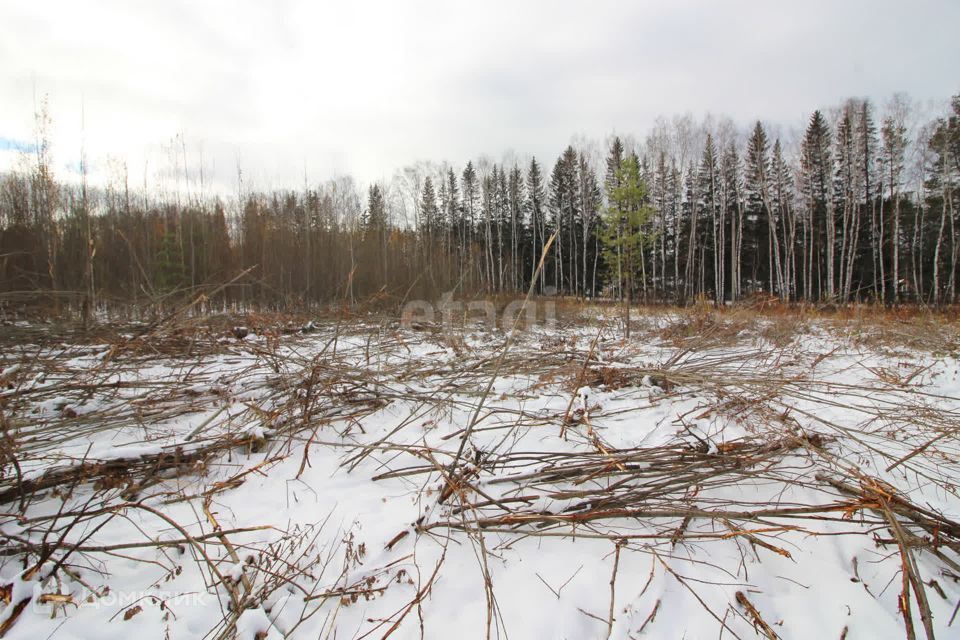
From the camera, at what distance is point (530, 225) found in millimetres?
32375

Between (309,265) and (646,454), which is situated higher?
(309,265)

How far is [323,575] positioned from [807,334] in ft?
29.9

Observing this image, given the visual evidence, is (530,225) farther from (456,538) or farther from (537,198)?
(456,538)

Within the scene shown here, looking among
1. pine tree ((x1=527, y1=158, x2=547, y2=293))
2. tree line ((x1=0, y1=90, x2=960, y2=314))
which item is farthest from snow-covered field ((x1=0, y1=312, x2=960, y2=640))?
pine tree ((x1=527, y1=158, x2=547, y2=293))

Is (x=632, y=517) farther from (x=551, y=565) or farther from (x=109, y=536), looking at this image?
(x=109, y=536)

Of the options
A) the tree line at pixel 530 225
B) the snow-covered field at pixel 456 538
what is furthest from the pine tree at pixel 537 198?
the snow-covered field at pixel 456 538

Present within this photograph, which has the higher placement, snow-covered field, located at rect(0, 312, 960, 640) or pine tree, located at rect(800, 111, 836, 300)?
pine tree, located at rect(800, 111, 836, 300)

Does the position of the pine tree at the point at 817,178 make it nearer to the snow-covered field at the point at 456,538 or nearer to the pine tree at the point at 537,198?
the pine tree at the point at 537,198

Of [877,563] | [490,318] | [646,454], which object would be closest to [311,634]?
[646,454]

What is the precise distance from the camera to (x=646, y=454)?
1.91 meters

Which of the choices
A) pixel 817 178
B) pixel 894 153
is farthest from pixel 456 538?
pixel 817 178

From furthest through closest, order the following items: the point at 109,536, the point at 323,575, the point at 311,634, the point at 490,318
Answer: the point at 490,318 < the point at 109,536 < the point at 323,575 < the point at 311,634

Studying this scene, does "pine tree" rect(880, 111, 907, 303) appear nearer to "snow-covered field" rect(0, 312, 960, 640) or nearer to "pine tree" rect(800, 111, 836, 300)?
"pine tree" rect(800, 111, 836, 300)

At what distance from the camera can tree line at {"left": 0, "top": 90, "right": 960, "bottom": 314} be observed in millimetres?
9242
